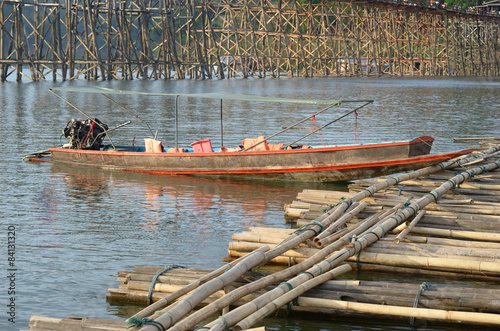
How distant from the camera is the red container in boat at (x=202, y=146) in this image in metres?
21.1

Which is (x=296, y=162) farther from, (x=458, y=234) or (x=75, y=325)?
(x=75, y=325)

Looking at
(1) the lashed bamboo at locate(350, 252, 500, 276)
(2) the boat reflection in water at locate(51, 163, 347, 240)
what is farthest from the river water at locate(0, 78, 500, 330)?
(1) the lashed bamboo at locate(350, 252, 500, 276)

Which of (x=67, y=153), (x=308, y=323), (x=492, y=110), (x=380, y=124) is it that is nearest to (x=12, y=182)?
(x=67, y=153)

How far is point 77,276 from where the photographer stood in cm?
1155

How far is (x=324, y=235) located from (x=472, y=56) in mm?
95036

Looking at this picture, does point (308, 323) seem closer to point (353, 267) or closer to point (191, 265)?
point (353, 267)

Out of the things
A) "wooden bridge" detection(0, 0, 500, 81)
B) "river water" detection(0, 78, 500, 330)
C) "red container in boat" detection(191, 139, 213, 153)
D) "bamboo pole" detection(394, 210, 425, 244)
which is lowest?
"river water" detection(0, 78, 500, 330)

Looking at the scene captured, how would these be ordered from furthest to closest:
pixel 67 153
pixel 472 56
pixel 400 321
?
pixel 472 56, pixel 67 153, pixel 400 321

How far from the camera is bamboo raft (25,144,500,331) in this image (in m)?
8.82

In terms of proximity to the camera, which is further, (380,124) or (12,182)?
(380,124)

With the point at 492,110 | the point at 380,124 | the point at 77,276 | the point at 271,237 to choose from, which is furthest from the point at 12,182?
the point at 492,110

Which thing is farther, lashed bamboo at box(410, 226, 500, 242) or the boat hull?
the boat hull

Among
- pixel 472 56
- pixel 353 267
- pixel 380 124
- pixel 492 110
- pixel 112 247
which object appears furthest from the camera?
pixel 472 56

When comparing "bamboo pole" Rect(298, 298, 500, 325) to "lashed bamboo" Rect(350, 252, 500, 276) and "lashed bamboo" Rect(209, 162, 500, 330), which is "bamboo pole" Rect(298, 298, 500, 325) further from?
"lashed bamboo" Rect(350, 252, 500, 276)
